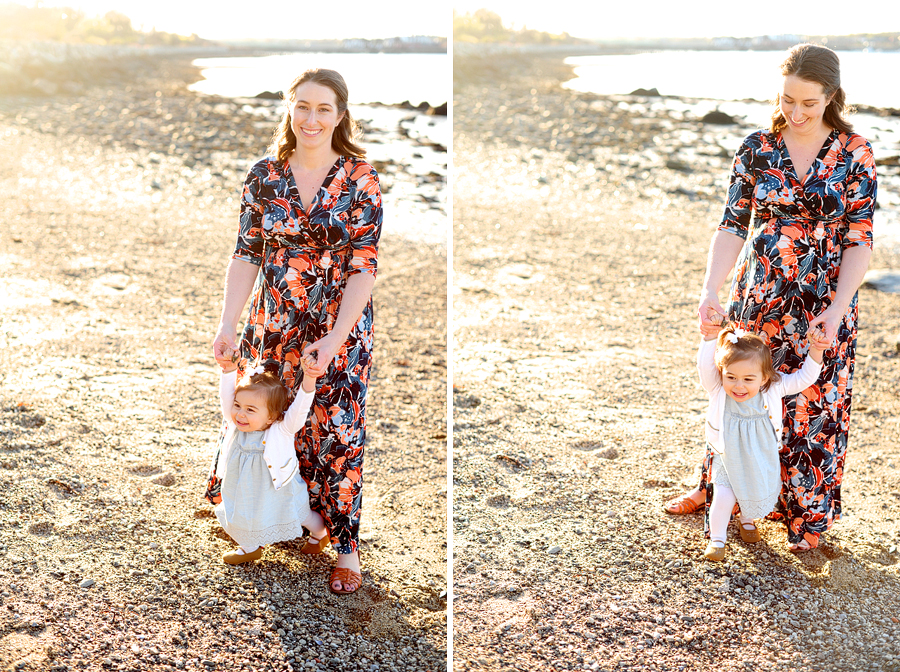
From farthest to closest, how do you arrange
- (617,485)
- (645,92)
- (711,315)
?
(645,92) < (617,485) < (711,315)

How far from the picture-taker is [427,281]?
8281 mm

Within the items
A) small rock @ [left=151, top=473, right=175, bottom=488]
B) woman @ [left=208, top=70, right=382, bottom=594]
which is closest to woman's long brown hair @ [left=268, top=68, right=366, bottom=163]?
woman @ [left=208, top=70, right=382, bottom=594]

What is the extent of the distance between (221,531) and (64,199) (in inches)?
320

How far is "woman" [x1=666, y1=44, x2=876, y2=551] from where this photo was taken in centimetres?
330

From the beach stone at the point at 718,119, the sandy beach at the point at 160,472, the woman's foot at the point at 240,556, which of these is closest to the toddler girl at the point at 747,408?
the sandy beach at the point at 160,472

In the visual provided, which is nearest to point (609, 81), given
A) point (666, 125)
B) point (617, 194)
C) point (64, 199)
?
point (666, 125)

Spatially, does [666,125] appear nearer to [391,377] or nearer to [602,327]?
[602,327]

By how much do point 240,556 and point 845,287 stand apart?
2.66 metres

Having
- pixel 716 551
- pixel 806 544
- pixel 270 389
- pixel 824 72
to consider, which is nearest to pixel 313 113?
pixel 270 389

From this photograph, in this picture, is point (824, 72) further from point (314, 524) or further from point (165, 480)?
point (165, 480)

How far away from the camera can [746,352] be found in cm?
330

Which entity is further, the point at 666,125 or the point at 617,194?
the point at 666,125

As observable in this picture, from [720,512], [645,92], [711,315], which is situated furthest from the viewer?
[645,92]

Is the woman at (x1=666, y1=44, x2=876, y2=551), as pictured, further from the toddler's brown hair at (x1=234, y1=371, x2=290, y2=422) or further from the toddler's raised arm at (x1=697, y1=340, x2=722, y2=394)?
the toddler's brown hair at (x1=234, y1=371, x2=290, y2=422)
